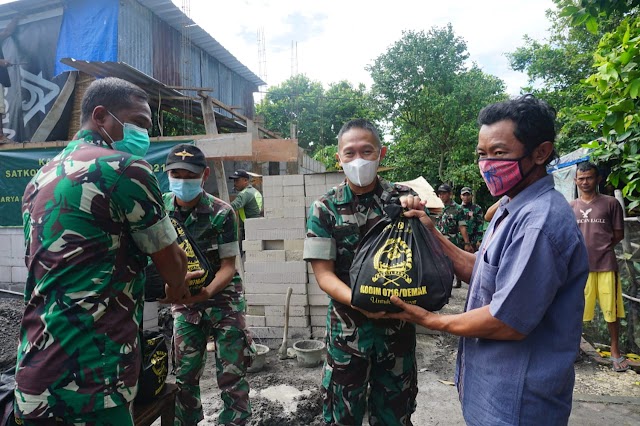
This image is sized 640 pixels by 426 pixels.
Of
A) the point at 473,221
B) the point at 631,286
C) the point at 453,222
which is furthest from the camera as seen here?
the point at 453,222

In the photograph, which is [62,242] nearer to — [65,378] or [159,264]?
[159,264]

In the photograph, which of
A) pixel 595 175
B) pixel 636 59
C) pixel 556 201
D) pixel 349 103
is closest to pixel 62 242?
pixel 556 201

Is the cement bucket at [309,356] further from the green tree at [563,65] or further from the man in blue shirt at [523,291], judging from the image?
the green tree at [563,65]

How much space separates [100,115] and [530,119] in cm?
174

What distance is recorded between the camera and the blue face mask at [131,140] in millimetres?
1774

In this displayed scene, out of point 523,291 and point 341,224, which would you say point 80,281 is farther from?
point 523,291

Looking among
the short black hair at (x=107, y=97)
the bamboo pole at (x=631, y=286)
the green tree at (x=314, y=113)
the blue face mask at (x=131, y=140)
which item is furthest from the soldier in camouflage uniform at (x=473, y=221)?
the green tree at (x=314, y=113)

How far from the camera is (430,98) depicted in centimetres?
1708

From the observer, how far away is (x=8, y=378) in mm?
1722

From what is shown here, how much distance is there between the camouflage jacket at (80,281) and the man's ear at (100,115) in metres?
0.18

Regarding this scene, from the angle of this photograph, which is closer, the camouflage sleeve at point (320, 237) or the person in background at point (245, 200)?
the camouflage sleeve at point (320, 237)

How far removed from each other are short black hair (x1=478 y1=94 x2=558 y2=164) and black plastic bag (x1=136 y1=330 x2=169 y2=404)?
1925mm

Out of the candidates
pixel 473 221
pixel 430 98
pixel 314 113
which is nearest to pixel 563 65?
pixel 430 98

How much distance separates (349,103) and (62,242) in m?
28.9
